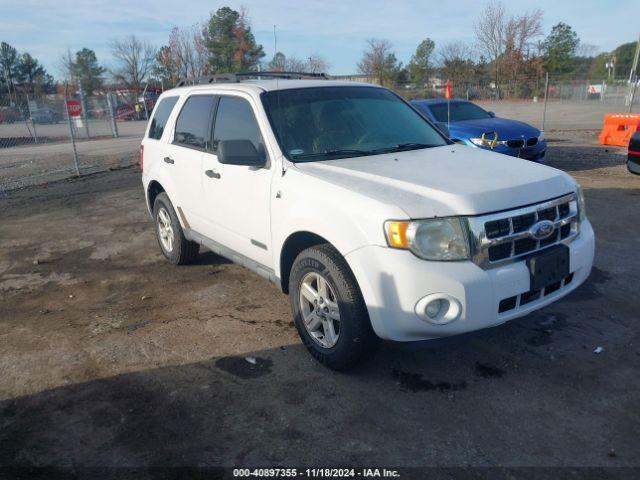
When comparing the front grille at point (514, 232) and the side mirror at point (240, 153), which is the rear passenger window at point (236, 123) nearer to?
the side mirror at point (240, 153)

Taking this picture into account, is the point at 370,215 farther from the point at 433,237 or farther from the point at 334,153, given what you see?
the point at 334,153

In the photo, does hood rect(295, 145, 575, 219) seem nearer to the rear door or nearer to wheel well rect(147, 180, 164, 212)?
the rear door

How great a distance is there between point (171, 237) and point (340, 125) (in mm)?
2583

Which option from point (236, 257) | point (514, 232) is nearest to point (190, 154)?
point (236, 257)

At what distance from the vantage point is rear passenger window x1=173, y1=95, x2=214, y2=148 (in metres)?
4.68

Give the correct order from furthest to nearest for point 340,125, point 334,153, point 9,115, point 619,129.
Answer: point 9,115
point 619,129
point 340,125
point 334,153

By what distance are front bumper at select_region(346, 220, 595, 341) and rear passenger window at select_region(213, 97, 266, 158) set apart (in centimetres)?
139

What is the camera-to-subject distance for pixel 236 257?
4.45m

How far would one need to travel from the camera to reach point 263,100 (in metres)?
4.05

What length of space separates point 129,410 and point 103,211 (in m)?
6.39

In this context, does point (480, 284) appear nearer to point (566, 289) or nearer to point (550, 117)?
point (566, 289)

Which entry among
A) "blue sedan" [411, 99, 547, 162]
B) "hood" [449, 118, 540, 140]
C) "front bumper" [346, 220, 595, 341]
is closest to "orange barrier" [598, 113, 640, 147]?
"blue sedan" [411, 99, 547, 162]

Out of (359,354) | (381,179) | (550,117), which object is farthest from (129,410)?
(550,117)

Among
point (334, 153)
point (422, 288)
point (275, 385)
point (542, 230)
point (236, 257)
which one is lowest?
point (275, 385)
